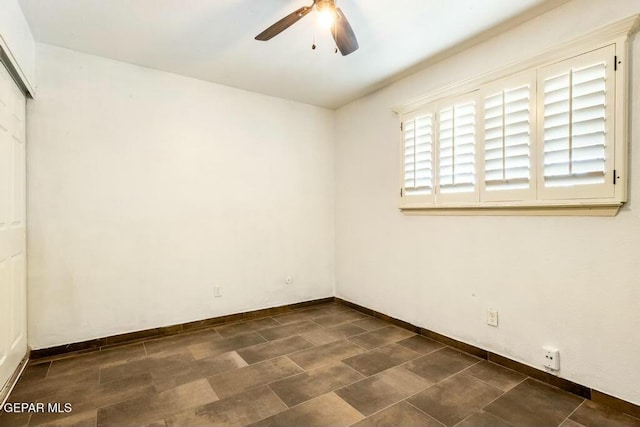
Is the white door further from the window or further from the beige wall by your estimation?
the window

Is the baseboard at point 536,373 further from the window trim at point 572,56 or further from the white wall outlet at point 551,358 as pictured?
the window trim at point 572,56

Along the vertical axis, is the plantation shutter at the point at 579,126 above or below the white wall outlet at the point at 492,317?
above

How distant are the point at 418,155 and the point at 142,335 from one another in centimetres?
307

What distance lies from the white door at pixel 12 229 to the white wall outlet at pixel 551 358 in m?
3.46

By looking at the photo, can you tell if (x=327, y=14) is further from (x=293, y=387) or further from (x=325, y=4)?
(x=293, y=387)

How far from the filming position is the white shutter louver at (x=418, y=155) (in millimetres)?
2951

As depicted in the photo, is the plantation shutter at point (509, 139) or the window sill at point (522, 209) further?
the plantation shutter at point (509, 139)

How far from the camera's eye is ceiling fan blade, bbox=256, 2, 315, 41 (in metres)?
1.84

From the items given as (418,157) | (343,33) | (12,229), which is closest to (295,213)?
(418,157)

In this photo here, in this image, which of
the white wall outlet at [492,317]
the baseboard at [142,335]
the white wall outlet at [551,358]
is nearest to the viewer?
the white wall outlet at [551,358]

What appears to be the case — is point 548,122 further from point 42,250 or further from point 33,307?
point 33,307

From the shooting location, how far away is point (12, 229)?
2.18 meters

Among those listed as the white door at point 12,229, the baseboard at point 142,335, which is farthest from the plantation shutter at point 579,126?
the white door at point 12,229

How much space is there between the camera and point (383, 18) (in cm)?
225
